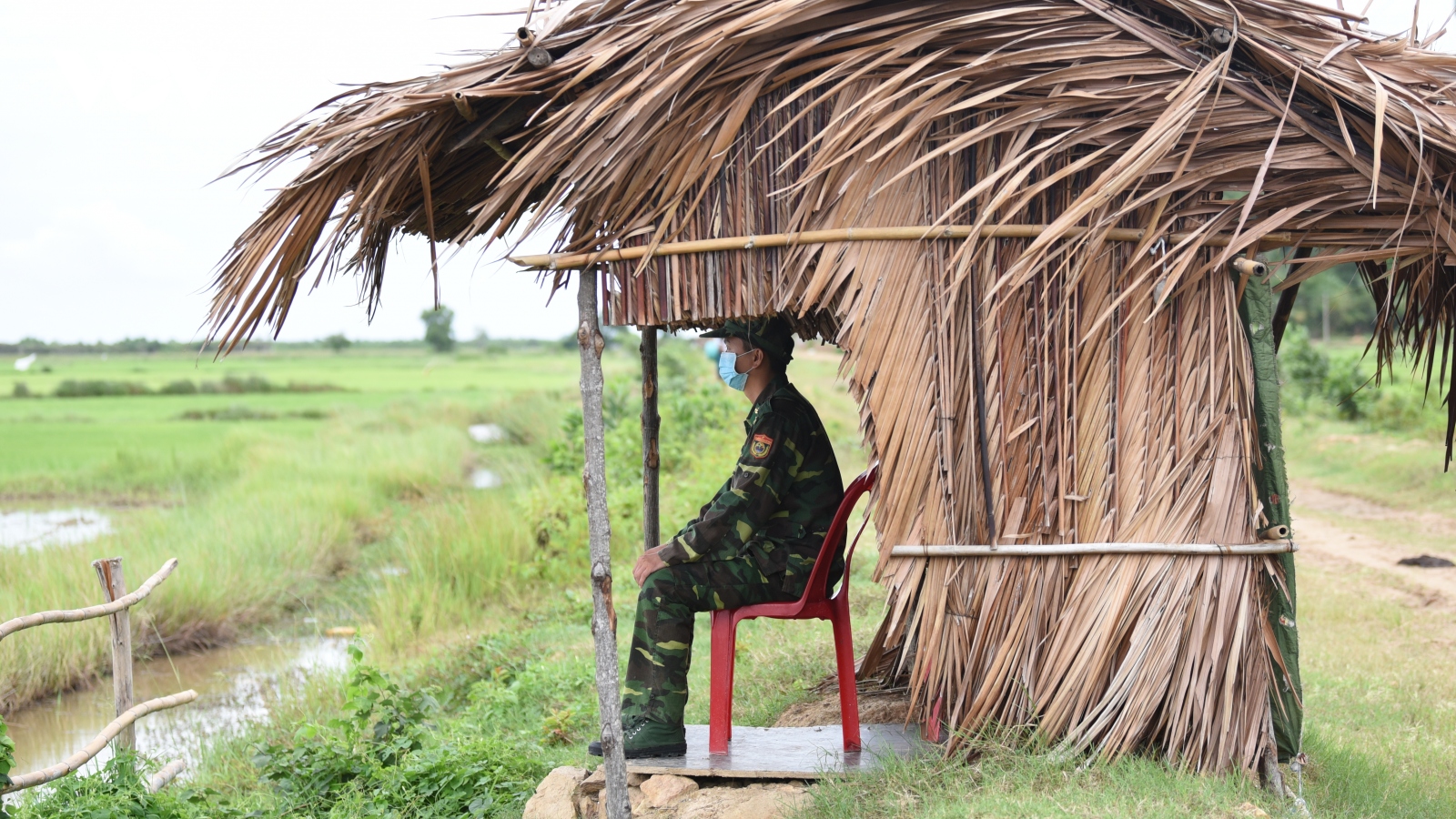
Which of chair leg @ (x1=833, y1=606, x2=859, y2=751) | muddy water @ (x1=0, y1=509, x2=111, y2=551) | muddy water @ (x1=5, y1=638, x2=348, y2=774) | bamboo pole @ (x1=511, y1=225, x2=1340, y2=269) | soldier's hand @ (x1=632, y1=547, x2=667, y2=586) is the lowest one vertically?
muddy water @ (x1=5, y1=638, x2=348, y2=774)

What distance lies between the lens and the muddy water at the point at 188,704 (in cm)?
687

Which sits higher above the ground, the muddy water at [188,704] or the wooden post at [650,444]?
the wooden post at [650,444]

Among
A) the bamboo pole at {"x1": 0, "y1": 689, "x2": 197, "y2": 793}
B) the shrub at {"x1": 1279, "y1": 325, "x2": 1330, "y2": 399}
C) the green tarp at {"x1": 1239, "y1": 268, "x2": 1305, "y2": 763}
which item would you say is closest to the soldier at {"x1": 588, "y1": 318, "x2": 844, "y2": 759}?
the green tarp at {"x1": 1239, "y1": 268, "x2": 1305, "y2": 763}

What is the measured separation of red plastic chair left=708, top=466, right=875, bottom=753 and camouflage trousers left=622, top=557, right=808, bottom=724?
0.07 meters

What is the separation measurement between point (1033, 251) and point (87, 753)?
3.83 meters

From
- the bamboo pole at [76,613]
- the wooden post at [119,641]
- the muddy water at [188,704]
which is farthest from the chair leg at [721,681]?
the muddy water at [188,704]

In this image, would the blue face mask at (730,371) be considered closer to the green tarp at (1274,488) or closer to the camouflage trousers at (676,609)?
the camouflage trousers at (676,609)

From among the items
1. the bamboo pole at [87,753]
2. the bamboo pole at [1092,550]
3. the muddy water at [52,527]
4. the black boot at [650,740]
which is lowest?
the muddy water at [52,527]

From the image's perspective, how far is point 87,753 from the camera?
407 centimetres

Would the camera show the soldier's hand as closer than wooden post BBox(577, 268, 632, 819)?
No

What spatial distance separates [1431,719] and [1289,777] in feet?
6.38

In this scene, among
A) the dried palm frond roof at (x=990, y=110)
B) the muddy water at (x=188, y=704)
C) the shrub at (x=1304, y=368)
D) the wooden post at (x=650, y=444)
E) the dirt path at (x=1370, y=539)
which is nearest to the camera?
the dried palm frond roof at (x=990, y=110)

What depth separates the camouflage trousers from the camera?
3895 millimetres

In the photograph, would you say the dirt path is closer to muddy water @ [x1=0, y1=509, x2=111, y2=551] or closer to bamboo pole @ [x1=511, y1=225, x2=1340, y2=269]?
bamboo pole @ [x1=511, y1=225, x2=1340, y2=269]
